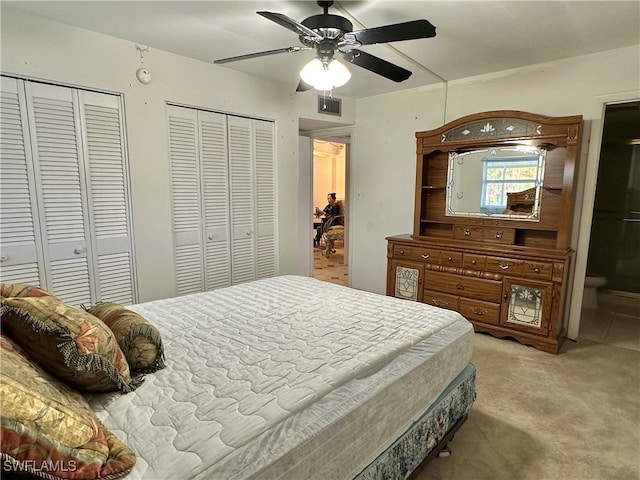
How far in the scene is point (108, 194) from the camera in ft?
8.87

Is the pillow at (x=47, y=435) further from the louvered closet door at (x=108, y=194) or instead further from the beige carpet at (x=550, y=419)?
the louvered closet door at (x=108, y=194)

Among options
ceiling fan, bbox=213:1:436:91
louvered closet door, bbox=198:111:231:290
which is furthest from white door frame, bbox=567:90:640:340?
louvered closet door, bbox=198:111:231:290

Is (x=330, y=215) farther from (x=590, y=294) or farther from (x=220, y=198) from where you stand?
(x=590, y=294)

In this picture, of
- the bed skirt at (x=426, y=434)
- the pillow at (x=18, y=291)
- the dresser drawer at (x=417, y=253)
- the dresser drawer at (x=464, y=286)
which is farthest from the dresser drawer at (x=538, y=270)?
the pillow at (x=18, y=291)

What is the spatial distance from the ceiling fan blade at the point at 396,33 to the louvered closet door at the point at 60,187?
201 centimetres

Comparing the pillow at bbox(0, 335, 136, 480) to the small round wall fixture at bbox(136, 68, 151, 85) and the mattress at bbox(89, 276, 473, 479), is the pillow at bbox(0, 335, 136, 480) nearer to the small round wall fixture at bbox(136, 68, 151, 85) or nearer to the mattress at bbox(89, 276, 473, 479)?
the mattress at bbox(89, 276, 473, 479)

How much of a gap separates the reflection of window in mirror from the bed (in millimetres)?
1857

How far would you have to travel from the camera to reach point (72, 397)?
3.29 ft

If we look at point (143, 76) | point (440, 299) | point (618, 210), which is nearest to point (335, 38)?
point (143, 76)

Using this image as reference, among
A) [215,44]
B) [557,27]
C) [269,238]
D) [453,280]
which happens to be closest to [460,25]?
[557,27]

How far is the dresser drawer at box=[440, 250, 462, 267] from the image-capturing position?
3.26 metres

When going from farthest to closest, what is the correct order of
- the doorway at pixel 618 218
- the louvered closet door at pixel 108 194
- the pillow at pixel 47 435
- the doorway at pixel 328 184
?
the doorway at pixel 328 184 < the doorway at pixel 618 218 < the louvered closet door at pixel 108 194 < the pillow at pixel 47 435

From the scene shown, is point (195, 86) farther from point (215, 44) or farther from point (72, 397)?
point (72, 397)

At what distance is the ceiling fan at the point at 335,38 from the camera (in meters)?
1.71
